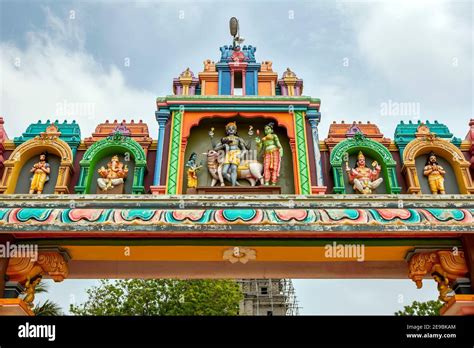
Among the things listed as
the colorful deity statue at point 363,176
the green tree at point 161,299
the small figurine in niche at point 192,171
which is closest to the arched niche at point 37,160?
the small figurine in niche at point 192,171

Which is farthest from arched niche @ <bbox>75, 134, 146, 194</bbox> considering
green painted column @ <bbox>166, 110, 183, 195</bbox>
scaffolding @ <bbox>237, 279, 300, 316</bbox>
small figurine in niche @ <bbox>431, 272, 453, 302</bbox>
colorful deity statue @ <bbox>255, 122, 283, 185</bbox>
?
scaffolding @ <bbox>237, 279, 300, 316</bbox>

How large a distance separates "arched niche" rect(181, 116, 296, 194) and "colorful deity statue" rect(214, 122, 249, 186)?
245 mm

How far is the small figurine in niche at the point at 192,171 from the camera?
917 cm

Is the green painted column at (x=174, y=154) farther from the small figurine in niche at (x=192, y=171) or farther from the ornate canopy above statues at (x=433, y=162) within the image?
the ornate canopy above statues at (x=433, y=162)

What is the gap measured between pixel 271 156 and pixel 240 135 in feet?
3.84

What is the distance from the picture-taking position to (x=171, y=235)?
765 cm

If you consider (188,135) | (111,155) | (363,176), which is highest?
(188,135)

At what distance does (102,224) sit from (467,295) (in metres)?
5.99

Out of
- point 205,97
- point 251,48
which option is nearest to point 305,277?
point 205,97

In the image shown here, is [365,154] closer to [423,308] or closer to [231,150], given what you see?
[231,150]

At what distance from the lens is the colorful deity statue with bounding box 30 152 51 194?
9062mm

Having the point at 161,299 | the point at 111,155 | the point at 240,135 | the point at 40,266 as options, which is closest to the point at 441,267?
the point at 240,135

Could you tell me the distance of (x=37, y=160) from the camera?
377 inches
